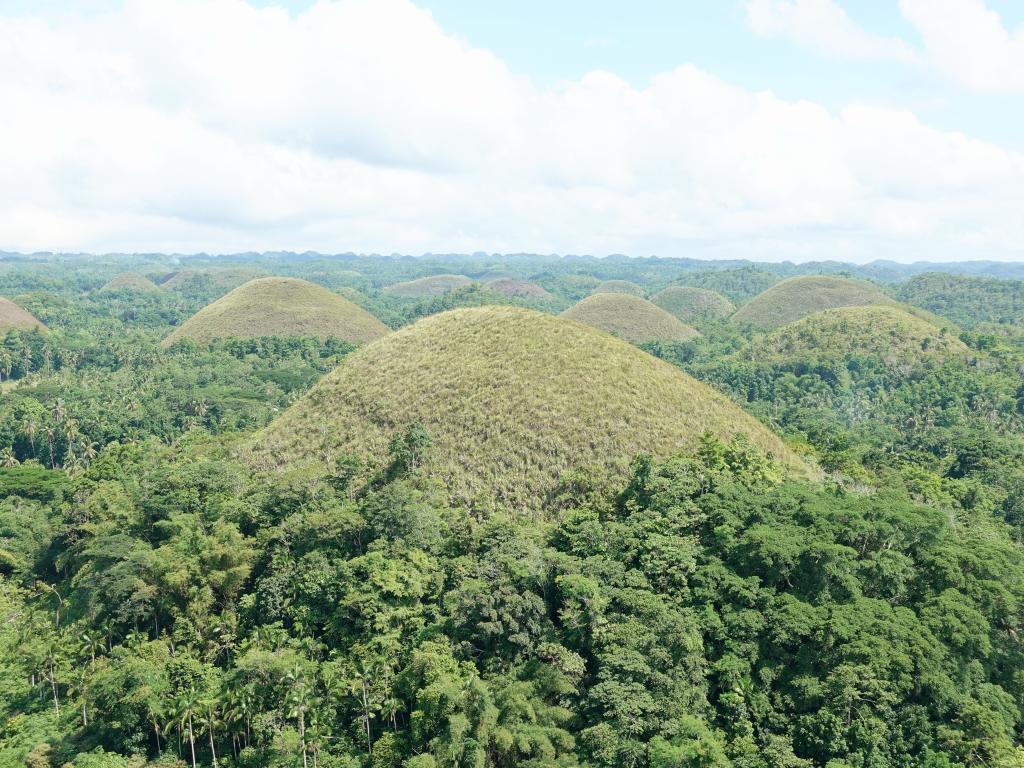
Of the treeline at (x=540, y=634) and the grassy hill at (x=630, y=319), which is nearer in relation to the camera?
the treeline at (x=540, y=634)

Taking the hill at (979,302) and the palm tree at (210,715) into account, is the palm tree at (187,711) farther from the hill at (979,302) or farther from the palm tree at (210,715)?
the hill at (979,302)

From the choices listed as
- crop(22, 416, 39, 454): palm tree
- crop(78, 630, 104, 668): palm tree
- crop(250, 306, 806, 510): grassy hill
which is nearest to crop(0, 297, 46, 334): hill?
crop(22, 416, 39, 454): palm tree

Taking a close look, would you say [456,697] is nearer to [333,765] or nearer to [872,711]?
[333,765]

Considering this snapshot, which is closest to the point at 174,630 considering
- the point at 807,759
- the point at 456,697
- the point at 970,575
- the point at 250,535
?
the point at 250,535

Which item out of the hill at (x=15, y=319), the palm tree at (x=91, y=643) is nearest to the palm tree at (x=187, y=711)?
the palm tree at (x=91, y=643)

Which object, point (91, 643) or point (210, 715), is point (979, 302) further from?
point (91, 643)

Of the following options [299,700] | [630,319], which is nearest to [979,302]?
[630,319]
